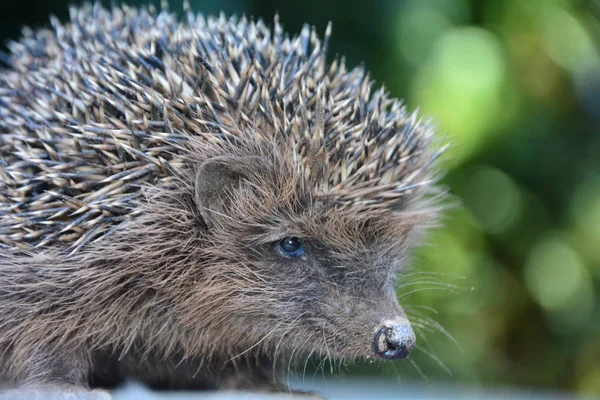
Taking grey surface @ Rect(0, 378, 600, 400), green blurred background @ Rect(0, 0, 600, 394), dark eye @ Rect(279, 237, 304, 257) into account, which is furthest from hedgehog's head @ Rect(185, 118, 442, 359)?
green blurred background @ Rect(0, 0, 600, 394)

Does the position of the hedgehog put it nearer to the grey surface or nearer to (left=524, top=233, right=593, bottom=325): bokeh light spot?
the grey surface

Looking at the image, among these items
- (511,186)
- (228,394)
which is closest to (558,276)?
(511,186)

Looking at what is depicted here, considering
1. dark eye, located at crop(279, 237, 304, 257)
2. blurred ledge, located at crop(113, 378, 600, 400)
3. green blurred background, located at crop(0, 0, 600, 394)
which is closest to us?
dark eye, located at crop(279, 237, 304, 257)

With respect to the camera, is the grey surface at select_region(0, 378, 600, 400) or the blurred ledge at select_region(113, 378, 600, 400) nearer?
the grey surface at select_region(0, 378, 600, 400)

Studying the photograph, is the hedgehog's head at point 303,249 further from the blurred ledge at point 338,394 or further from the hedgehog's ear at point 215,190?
the blurred ledge at point 338,394

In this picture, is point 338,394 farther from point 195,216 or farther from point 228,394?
point 195,216

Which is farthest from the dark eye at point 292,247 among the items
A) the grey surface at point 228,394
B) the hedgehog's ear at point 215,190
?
the grey surface at point 228,394

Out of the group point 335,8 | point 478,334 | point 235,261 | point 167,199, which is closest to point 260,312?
point 235,261
